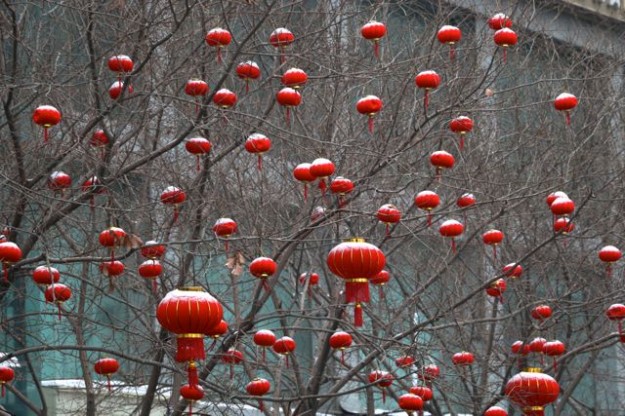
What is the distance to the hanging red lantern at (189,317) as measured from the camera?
920 cm

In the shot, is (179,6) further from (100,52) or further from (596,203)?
(596,203)

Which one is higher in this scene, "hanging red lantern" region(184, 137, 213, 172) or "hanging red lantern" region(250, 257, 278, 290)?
"hanging red lantern" region(184, 137, 213, 172)

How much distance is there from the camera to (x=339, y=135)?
14.8 metres

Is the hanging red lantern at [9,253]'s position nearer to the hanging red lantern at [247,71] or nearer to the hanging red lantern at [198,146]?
the hanging red lantern at [198,146]

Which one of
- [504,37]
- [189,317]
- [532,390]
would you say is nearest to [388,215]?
[189,317]

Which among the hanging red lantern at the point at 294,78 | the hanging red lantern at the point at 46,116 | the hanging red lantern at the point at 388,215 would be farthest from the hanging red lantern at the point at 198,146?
the hanging red lantern at the point at 388,215

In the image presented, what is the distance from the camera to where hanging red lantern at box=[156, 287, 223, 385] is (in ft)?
30.2

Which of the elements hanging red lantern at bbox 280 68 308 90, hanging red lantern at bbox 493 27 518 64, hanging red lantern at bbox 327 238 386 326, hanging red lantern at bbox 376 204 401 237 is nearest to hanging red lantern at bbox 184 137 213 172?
hanging red lantern at bbox 280 68 308 90

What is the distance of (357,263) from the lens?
10.5 metres

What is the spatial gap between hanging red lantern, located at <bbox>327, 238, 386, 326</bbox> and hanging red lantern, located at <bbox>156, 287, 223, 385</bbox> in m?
1.54

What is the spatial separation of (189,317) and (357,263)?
1871 millimetres

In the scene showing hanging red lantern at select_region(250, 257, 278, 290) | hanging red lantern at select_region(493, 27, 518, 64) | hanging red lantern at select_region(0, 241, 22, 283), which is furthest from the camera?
hanging red lantern at select_region(493, 27, 518, 64)

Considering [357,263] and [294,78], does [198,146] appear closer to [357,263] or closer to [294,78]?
[294,78]

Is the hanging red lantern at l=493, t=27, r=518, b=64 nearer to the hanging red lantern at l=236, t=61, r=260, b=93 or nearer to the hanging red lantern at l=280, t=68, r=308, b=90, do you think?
the hanging red lantern at l=280, t=68, r=308, b=90
